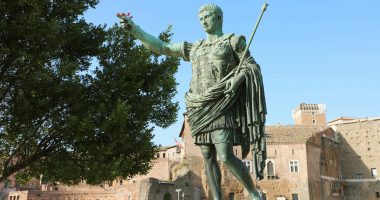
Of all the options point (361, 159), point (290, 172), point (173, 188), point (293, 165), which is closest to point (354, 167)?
point (361, 159)

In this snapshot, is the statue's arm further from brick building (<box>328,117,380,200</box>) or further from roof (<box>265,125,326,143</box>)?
brick building (<box>328,117,380,200</box>)

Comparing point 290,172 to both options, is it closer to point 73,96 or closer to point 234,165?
point 73,96

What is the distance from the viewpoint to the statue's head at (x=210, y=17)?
558 cm

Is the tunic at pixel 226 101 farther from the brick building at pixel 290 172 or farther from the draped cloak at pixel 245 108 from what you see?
the brick building at pixel 290 172

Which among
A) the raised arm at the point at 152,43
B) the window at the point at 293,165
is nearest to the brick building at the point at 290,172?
the window at the point at 293,165

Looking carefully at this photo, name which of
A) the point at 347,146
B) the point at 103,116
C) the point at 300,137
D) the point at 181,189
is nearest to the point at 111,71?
the point at 103,116

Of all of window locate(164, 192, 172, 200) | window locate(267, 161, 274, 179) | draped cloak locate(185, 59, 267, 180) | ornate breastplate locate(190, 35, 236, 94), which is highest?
window locate(267, 161, 274, 179)

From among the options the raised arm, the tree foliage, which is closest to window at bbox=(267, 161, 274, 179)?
the tree foliage

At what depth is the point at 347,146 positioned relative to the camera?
6022cm

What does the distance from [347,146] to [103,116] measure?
53.8 metres

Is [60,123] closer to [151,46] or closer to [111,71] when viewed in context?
[111,71]

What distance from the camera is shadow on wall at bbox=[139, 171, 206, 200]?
46625 millimetres

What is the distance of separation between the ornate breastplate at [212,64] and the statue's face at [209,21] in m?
0.20

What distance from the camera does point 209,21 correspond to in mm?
5605
